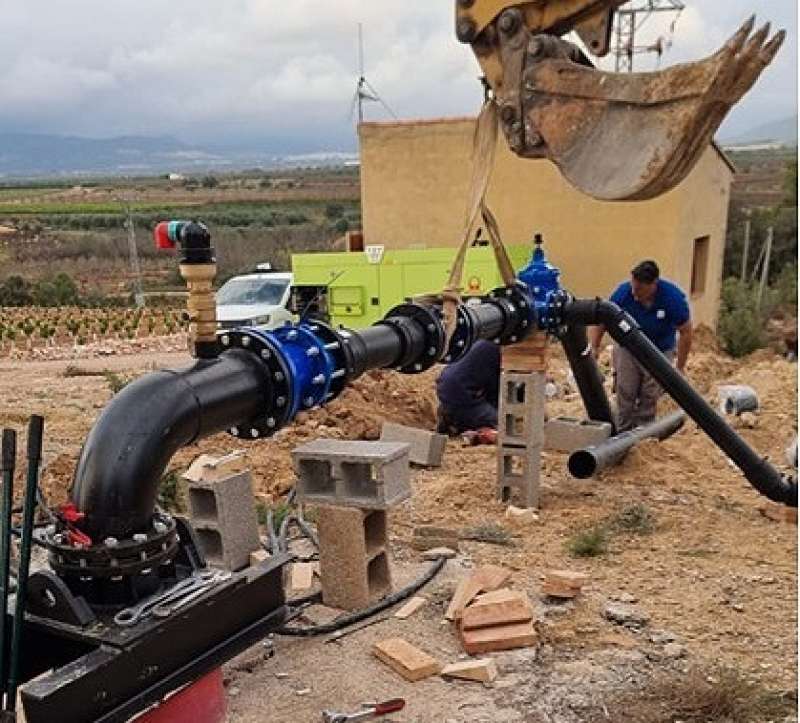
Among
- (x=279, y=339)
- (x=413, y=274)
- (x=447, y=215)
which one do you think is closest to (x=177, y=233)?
(x=279, y=339)

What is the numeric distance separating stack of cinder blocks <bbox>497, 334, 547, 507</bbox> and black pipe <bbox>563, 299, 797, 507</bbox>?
0.50m

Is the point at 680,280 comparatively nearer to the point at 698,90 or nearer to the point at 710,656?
the point at 710,656

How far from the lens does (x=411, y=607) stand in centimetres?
492

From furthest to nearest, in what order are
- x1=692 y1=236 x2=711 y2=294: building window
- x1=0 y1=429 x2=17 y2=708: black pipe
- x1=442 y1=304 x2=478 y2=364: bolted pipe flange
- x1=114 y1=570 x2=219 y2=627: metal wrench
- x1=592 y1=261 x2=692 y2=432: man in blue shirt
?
x1=692 y1=236 x2=711 y2=294: building window
x1=592 y1=261 x2=692 y2=432: man in blue shirt
x1=442 y1=304 x2=478 y2=364: bolted pipe flange
x1=114 y1=570 x2=219 y2=627: metal wrench
x1=0 y1=429 x2=17 y2=708: black pipe

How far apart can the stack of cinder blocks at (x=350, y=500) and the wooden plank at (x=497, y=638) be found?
0.66m

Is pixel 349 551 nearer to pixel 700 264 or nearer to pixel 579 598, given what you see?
pixel 579 598

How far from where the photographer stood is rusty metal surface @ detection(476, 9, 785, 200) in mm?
2795

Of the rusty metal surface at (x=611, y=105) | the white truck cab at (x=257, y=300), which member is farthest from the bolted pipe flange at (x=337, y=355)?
the white truck cab at (x=257, y=300)

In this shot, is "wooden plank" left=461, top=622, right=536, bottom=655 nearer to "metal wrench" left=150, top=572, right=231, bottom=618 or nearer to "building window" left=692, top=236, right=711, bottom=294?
"metal wrench" left=150, top=572, right=231, bottom=618

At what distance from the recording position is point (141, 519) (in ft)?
9.76

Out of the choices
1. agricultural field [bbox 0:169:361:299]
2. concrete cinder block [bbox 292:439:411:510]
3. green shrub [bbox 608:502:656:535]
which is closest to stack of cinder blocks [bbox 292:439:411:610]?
concrete cinder block [bbox 292:439:411:510]

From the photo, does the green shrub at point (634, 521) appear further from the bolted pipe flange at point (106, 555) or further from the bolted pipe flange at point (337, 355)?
the bolted pipe flange at point (106, 555)

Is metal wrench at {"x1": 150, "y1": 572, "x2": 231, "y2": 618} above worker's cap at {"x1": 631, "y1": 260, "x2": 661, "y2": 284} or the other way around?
the other way around

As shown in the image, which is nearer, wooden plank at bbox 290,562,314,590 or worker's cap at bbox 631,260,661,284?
wooden plank at bbox 290,562,314,590
